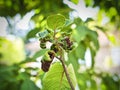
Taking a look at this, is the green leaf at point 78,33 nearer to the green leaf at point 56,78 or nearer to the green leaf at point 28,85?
the green leaf at point 28,85

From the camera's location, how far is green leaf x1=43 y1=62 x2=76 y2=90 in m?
0.53

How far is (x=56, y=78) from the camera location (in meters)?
0.54

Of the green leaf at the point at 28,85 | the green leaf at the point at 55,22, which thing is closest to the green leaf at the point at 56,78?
the green leaf at the point at 55,22

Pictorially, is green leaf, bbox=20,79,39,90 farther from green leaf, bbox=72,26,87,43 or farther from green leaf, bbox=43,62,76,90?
green leaf, bbox=43,62,76,90

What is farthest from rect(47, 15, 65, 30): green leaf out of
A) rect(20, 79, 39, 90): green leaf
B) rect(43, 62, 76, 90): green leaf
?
rect(20, 79, 39, 90): green leaf

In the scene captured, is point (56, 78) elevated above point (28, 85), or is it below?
below

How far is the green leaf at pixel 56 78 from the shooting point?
1.73 feet

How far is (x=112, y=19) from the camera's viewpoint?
46.7 inches

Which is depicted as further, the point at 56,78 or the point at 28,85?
the point at 28,85

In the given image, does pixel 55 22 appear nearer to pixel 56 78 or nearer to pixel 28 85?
pixel 56 78

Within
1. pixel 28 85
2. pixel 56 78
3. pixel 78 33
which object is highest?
pixel 78 33

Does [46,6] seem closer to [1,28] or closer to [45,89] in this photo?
[1,28]

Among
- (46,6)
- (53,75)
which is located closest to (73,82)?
(53,75)

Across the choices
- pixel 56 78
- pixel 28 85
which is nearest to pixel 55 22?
pixel 56 78
